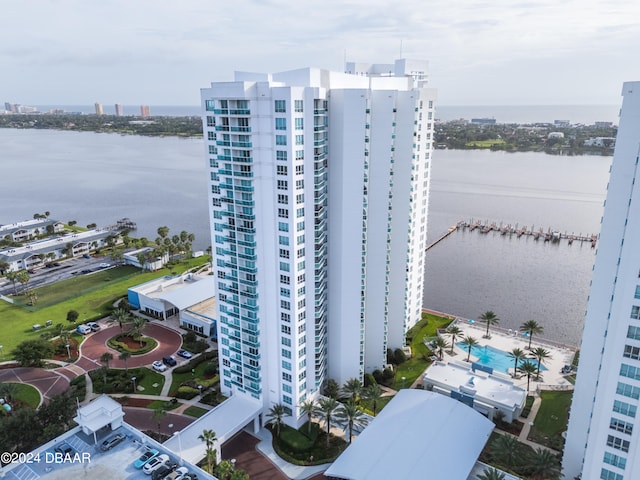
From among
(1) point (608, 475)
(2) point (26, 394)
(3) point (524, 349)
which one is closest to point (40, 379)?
(2) point (26, 394)

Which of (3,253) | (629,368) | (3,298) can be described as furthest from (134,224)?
(629,368)

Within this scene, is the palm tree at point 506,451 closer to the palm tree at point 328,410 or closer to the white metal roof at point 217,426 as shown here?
the palm tree at point 328,410

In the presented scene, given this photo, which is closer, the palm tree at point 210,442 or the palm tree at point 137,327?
the palm tree at point 210,442

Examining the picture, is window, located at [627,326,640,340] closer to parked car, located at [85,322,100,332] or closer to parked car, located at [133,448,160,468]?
parked car, located at [133,448,160,468]

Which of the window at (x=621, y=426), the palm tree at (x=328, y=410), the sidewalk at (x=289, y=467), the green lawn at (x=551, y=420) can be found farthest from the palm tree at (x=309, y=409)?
the window at (x=621, y=426)

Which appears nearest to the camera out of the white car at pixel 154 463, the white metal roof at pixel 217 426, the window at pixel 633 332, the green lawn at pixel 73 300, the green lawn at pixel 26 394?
the window at pixel 633 332

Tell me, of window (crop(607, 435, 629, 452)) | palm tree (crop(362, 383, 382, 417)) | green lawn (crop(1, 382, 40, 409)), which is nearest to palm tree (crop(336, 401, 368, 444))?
palm tree (crop(362, 383, 382, 417))
